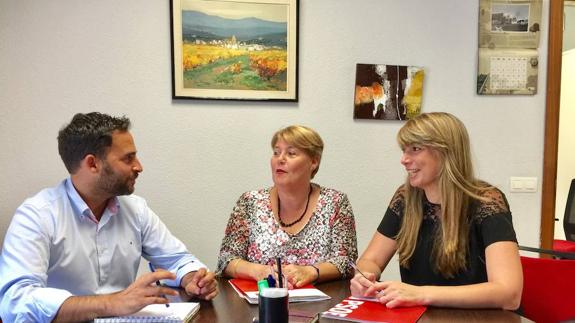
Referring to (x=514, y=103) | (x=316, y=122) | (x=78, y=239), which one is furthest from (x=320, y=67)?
(x=78, y=239)

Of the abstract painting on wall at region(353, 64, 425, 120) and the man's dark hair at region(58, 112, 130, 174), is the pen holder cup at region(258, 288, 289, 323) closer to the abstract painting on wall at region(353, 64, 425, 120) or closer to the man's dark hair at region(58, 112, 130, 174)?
the man's dark hair at region(58, 112, 130, 174)

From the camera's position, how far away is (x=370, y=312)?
4.14 feet

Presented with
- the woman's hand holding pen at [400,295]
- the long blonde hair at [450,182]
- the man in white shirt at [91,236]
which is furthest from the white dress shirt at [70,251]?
the long blonde hair at [450,182]

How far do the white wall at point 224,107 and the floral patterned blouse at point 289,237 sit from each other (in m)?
0.79

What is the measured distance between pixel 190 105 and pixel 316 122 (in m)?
0.72

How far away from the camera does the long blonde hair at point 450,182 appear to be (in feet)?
5.06

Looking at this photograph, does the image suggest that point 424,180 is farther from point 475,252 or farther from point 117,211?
point 117,211

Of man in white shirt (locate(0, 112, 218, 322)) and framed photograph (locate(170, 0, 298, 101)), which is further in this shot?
framed photograph (locate(170, 0, 298, 101))

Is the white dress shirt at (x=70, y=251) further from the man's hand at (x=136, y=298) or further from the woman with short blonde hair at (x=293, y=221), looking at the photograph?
the woman with short blonde hair at (x=293, y=221)

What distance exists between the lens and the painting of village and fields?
2.57m

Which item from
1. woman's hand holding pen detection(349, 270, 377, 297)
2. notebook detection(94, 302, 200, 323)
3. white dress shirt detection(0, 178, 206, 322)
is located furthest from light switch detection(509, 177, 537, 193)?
notebook detection(94, 302, 200, 323)

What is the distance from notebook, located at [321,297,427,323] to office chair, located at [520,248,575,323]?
2.22 feet

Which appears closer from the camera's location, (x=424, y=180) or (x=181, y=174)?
(x=424, y=180)

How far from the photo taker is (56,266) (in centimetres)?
147
